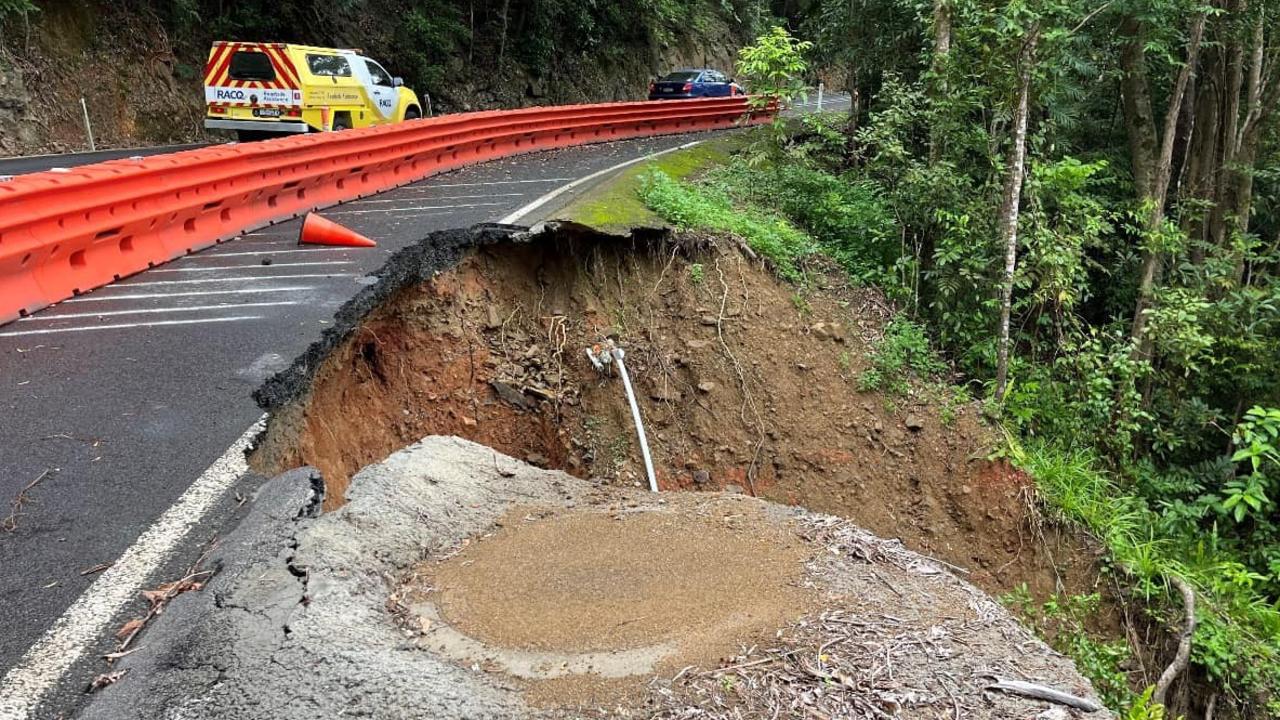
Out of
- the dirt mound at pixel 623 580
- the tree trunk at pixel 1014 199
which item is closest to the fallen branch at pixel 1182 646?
the tree trunk at pixel 1014 199

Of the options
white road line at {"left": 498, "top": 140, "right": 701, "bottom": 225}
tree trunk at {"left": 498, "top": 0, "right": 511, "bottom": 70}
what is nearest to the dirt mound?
white road line at {"left": 498, "top": 140, "right": 701, "bottom": 225}

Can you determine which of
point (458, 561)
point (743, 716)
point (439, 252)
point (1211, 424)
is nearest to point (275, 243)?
point (439, 252)

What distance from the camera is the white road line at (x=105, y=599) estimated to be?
99.4 inches

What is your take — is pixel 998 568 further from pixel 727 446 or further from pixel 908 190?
pixel 908 190

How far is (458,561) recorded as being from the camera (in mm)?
3709

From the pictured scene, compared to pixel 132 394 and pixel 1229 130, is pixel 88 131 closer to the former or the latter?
pixel 132 394

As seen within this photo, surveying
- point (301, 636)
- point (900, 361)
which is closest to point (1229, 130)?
point (900, 361)

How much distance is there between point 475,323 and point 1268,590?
317 inches

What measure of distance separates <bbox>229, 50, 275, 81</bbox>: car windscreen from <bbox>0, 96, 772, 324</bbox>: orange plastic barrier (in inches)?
150

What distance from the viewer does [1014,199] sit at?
314 inches

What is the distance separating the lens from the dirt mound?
3062 millimetres

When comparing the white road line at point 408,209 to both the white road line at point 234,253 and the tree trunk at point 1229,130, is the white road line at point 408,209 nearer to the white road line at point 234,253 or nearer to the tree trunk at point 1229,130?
the white road line at point 234,253

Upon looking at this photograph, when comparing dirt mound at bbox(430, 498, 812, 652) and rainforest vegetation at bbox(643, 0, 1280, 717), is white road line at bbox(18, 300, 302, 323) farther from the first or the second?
rainforest vegetation at bbox(643, 0, 1280, 717)

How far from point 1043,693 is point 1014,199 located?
243 inches
